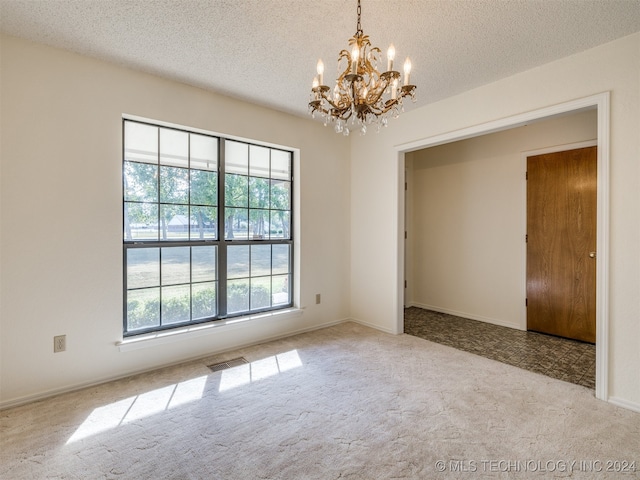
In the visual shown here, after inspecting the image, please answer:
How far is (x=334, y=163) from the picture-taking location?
445 centimetres

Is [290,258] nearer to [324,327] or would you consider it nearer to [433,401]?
[324,327]

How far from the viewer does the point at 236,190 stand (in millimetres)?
3627

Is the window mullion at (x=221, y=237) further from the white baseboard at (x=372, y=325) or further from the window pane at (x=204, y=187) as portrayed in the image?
the white baseboard at (x=372, y=325)

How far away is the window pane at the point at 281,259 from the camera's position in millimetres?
4000

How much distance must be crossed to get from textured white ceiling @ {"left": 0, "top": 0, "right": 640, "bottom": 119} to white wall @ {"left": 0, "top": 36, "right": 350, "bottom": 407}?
256mm

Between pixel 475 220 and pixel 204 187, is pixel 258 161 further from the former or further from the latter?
pixel 475 220

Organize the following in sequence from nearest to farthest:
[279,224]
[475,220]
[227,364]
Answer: [227,364], [279,224], [475,220]

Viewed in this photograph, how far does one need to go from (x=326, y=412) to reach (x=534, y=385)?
177 centimetres

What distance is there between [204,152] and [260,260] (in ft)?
4.41

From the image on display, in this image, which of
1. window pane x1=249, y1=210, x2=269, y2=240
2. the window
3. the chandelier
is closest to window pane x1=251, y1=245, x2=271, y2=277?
the window

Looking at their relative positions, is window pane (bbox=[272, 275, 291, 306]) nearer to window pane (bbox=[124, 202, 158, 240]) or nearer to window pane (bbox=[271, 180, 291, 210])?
window pane (bbox=[271, 180, 291, 210])

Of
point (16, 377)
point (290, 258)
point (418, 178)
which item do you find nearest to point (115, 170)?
point (16, 377)

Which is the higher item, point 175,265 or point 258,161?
point 258,161

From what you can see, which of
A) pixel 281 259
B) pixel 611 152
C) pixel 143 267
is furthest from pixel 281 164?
pixel 611 152
